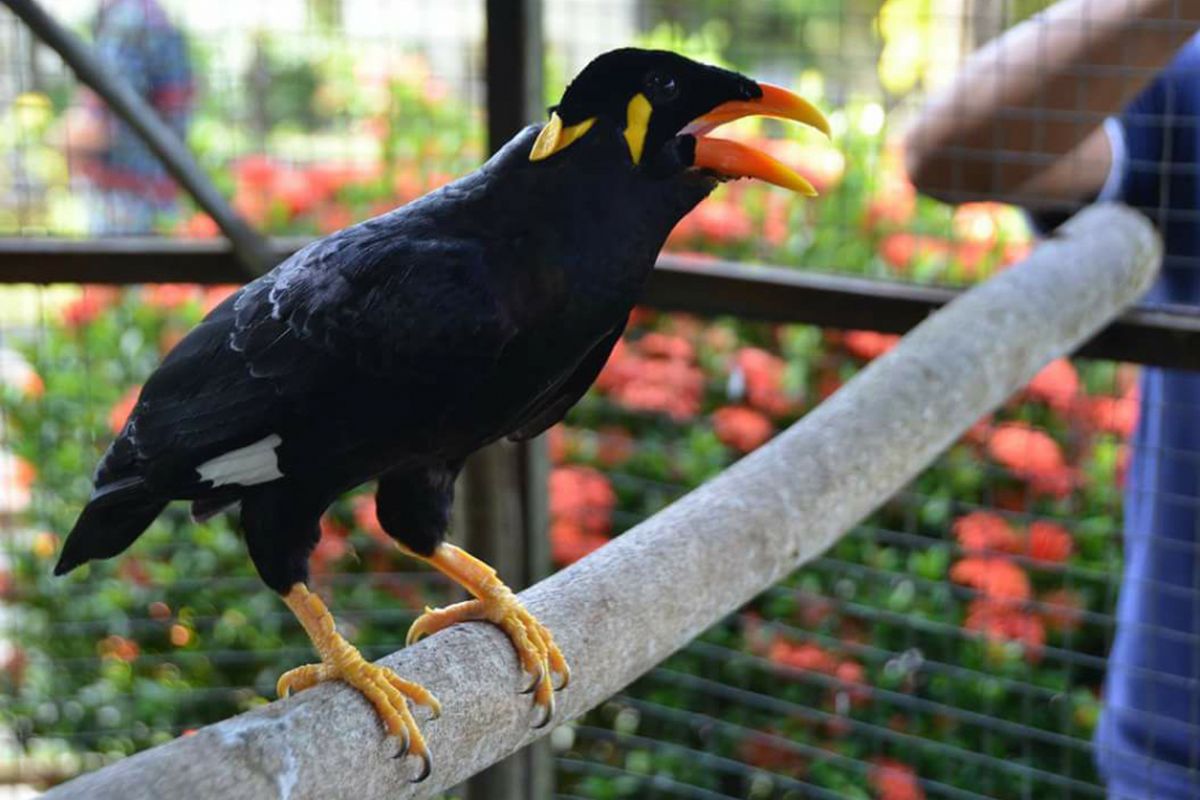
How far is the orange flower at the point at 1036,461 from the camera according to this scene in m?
2.32

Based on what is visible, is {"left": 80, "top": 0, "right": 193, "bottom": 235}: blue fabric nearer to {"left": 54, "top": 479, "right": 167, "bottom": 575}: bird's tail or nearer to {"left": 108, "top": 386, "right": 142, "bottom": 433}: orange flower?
{"left": 108, "top": 386, "right": 142, "bottom": 433}: orange flower

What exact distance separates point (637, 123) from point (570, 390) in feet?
0.81

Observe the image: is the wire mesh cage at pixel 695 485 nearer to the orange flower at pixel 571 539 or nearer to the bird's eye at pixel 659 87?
the orange flower at pixel 571 539

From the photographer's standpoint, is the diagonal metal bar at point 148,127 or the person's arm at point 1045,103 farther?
the person's arm at point 1045,103

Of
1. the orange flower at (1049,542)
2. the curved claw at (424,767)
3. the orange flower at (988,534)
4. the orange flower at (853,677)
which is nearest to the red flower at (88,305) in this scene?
the orange flower at (853,677)

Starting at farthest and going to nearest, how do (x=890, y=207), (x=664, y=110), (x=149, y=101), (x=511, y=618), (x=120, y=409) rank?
(x=149, y=101) → (x=890, y=207) → (x=120, y=409) → (x=511, y=618) → (x=664, y=110)

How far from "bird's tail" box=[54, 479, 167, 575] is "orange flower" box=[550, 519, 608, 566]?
53.6 inches

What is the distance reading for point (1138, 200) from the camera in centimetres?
194

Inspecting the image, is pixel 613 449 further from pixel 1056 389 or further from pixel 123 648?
pixel 123 648

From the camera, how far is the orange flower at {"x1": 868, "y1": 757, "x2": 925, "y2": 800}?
224cm

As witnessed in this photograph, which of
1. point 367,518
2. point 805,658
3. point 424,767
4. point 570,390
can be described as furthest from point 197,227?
point 424,767

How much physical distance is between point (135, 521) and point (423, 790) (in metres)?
0.32

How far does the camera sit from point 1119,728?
1936 millimetres

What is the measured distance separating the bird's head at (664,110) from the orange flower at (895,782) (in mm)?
1531
